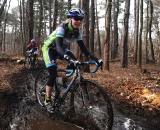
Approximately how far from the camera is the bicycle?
686 centimetres

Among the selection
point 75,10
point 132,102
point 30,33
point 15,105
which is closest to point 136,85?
point 132,102

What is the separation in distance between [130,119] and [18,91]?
4449mm

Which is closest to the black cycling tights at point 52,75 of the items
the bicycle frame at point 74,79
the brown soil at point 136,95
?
the bicycle frame at point 74,79

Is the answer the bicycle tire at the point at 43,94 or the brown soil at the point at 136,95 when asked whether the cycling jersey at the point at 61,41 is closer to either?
the bicycle tire at the point at 43,94

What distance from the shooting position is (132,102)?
9.94 meters

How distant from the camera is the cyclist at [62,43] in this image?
24.6ft

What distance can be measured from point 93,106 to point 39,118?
5.36ft

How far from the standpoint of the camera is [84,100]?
7098mm

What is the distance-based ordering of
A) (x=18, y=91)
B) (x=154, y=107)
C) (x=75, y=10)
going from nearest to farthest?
(x=75, y=10) < (x=154, y=107) < (x=18, y=91)

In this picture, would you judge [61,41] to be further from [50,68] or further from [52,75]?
[52,75]

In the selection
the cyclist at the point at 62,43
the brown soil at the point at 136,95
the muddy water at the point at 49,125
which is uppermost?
the cyclist at the point at 62,43

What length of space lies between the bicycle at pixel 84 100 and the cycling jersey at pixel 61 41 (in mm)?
535

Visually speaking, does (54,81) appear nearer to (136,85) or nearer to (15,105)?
(15,105)

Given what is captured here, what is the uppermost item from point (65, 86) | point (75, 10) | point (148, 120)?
point (75, 10)
